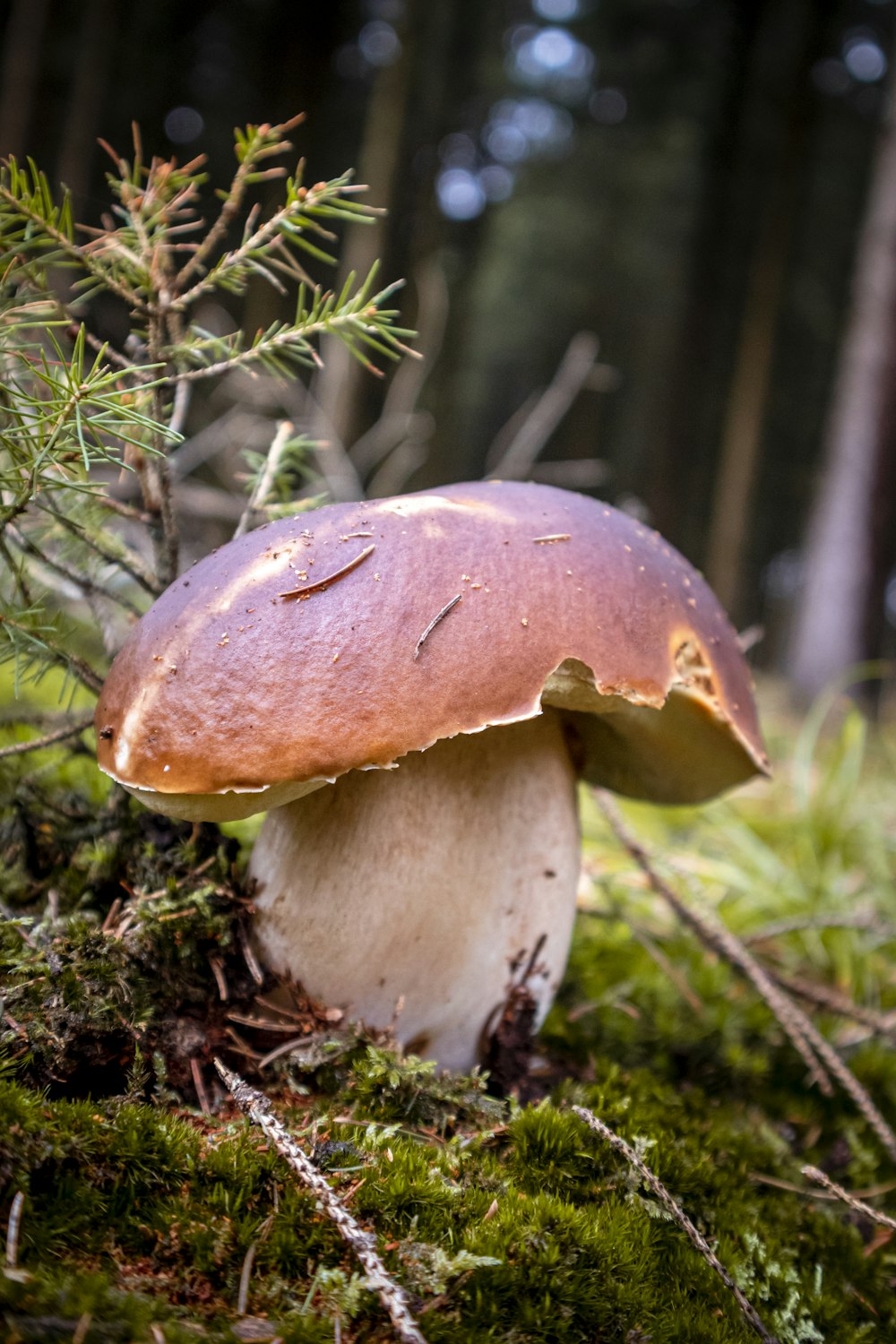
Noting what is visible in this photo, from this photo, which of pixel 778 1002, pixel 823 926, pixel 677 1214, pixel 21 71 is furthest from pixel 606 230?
pixel 677 1214

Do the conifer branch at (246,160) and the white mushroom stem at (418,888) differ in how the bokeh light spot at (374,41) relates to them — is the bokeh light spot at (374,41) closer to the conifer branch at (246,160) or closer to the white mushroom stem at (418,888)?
the conifer branch at (246,160)

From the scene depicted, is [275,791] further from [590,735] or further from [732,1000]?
[732,1000]

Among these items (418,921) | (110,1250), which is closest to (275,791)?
(418,921)

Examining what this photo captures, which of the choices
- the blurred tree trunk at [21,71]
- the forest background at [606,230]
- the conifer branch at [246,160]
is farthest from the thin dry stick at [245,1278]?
the blurred tree trunk at [21,71]

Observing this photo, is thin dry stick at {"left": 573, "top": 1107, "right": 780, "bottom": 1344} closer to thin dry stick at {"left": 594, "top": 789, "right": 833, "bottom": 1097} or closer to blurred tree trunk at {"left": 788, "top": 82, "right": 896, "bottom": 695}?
thin dry stick at {"left": 594, "top": 789, "right": 833, "bottom": 1097}

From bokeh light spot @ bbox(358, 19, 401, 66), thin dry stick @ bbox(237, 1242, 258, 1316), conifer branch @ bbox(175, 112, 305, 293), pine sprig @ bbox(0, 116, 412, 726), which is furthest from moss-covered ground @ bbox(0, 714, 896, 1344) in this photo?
bokeh light spot @ bbox(358, 19, 401, 66)

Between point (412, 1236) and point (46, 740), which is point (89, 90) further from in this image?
point (412, 1236)
